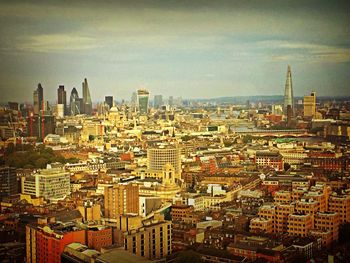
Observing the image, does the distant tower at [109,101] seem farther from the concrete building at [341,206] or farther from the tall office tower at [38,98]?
the concrete building at [341,206]

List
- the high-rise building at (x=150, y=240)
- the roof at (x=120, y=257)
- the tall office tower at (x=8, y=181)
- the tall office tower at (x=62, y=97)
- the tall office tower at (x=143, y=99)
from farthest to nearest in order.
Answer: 1. the tall office tower at (x=143, y=99)
2. the tall office tower at (x=62, y=97)
3. the tall office tower at (x=8, y=181)
4. the high-rise building at (x=150, y=240)
5. the roof at (x=120, y=257)

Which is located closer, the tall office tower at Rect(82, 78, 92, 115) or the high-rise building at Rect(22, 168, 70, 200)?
the high-rise building at Rect(22, 168, 70, 200)

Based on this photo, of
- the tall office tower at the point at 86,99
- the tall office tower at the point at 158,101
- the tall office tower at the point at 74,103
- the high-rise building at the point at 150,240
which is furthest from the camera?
the tall office tower at the point at 158,101

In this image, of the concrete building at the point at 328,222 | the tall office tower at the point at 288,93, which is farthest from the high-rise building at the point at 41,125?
the concrete building at the point at 328,222

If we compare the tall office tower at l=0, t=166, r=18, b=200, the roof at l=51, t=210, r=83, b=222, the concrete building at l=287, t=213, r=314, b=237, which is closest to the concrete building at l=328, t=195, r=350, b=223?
the concrete building at l=287, t=213, r=314, b=237

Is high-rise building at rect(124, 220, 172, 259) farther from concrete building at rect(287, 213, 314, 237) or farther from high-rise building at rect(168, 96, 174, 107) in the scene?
high-rise building at rect(168, 96, 174, 107)

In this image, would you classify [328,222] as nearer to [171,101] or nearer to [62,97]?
[171,101]
